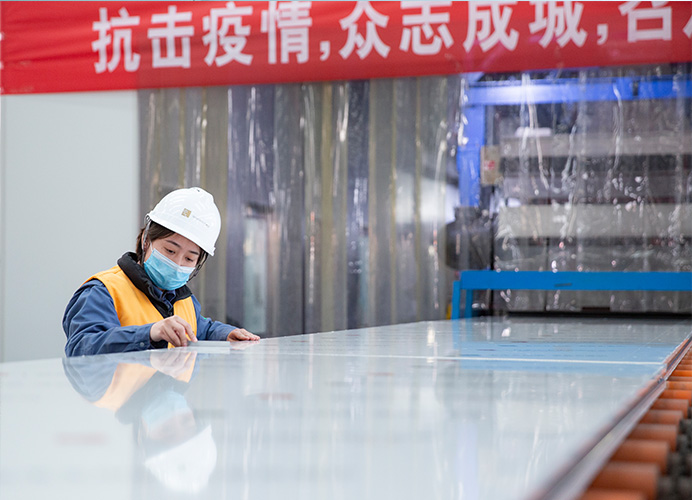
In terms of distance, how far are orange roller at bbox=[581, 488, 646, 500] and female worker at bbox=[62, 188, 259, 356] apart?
1.32 m

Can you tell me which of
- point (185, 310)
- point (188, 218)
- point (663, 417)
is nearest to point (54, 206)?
point (185, 310)

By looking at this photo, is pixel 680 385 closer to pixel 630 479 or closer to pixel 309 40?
pixel 630 479

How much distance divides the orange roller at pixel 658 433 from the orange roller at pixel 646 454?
55 millimetres

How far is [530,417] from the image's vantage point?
64 centimetres

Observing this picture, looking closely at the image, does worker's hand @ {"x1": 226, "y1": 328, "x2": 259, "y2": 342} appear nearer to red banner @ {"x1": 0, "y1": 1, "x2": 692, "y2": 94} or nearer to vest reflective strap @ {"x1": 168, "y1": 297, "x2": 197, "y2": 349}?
vest reflective strap @ {"x1": 168, "y1": 297, "x2": 197, "y2": 349}

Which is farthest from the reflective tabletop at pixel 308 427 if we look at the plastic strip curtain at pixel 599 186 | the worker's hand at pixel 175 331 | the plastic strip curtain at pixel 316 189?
the plastic strip curtain at pixel 316 189

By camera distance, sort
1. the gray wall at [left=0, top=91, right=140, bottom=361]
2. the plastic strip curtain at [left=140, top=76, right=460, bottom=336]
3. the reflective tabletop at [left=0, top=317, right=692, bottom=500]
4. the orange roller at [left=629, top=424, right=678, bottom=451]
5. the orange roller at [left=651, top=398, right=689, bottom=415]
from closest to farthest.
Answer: the reflective tabletop at [left=0, top=317, right=692, bottom=500] < the orange roller at [left=629, top=424, right=678, bottom=451] < the orange roller at [left=651, top=398, right=689, bottom=415] < the plastic strip curtain at [left=140, top=76, right=460, bottom=336] < the gray wall at [left=0, top=91, right=140, bottom=361]

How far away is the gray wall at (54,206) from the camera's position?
427 centimetres

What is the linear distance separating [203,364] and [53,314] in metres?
3.60

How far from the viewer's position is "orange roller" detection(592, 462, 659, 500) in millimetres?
588

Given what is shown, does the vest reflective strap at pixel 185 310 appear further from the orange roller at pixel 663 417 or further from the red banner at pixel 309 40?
the red banner at pixel 309 40

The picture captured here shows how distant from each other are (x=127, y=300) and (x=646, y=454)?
5.00ft

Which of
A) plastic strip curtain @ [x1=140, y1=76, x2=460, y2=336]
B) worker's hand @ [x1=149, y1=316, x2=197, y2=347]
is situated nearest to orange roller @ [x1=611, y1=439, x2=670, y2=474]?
worker's hand @ [x1=149, y1=316, x2=197, y2=347]

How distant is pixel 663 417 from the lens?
2.81 ft
